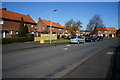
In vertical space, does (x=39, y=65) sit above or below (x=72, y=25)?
below

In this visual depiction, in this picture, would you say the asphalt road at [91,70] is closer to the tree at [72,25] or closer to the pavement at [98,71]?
the pavement at [98,71]

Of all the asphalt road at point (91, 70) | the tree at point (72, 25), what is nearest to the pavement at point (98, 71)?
the asphalt road at point (91, 70)

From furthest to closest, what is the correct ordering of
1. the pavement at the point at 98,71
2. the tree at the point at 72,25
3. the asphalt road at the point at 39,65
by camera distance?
the tree at the point at 72,25, the asphalt road at the point at 39,65, the pavement at the point at 98,71

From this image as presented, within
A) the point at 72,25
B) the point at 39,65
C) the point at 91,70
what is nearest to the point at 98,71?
the point at 91,70

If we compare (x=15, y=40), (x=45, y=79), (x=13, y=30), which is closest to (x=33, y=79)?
(x=45, y=79)

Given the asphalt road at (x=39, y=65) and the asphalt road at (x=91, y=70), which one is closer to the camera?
the asphalt road at (x=91, y=70)

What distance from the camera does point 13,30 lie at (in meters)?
34.2

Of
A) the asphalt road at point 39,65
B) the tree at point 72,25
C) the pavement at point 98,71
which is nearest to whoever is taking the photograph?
the pavement at point 98,71

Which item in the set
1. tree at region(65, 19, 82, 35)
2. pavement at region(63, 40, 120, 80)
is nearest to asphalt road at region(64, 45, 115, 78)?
pavement at region(63, 40, 120, 80)

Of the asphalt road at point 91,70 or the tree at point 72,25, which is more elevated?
the tree at point 72,25

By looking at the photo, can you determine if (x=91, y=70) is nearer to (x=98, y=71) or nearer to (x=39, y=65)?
(x=98, y=71)

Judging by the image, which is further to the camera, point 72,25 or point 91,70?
point 72,25

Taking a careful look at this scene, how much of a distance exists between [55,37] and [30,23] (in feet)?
34.4

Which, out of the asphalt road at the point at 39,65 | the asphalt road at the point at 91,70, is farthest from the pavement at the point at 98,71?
the asphalt road at the point at 39,65
